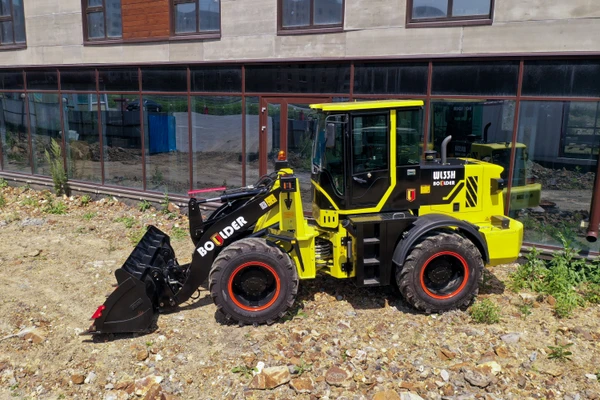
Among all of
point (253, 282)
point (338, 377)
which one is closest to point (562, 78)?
point (253, 282)

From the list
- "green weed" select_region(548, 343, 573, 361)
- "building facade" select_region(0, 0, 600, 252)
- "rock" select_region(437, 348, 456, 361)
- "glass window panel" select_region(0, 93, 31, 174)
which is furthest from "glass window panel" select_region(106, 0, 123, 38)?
"green weed" select_region(548, 343, 573, 361)

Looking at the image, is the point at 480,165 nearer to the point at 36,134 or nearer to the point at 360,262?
the point at 360,262

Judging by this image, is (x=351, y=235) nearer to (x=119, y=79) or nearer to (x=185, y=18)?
(x=185, y=18)

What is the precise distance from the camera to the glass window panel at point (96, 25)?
12.7 m

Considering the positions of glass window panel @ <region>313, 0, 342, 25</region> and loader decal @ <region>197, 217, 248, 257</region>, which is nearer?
loader decal @ <region>197, 217, 248, 257</region>

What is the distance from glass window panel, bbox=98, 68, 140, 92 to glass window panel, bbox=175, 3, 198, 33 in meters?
1.51

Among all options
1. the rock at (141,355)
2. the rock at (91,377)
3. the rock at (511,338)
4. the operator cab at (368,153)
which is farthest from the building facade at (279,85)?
the rock at (91,377)

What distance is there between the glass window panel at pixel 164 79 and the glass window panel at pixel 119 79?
0.32m

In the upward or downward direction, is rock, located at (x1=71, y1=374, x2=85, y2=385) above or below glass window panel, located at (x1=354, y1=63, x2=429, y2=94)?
below

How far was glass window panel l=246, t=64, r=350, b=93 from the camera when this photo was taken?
373 inches

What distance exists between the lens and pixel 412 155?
6375mm

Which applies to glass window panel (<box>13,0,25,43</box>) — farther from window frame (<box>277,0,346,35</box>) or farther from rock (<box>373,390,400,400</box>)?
rock (<box>373,390,400,400</box>)

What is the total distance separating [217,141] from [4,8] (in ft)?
28.6

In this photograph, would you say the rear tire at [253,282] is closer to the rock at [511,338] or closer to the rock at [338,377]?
the rock at [338,377]
